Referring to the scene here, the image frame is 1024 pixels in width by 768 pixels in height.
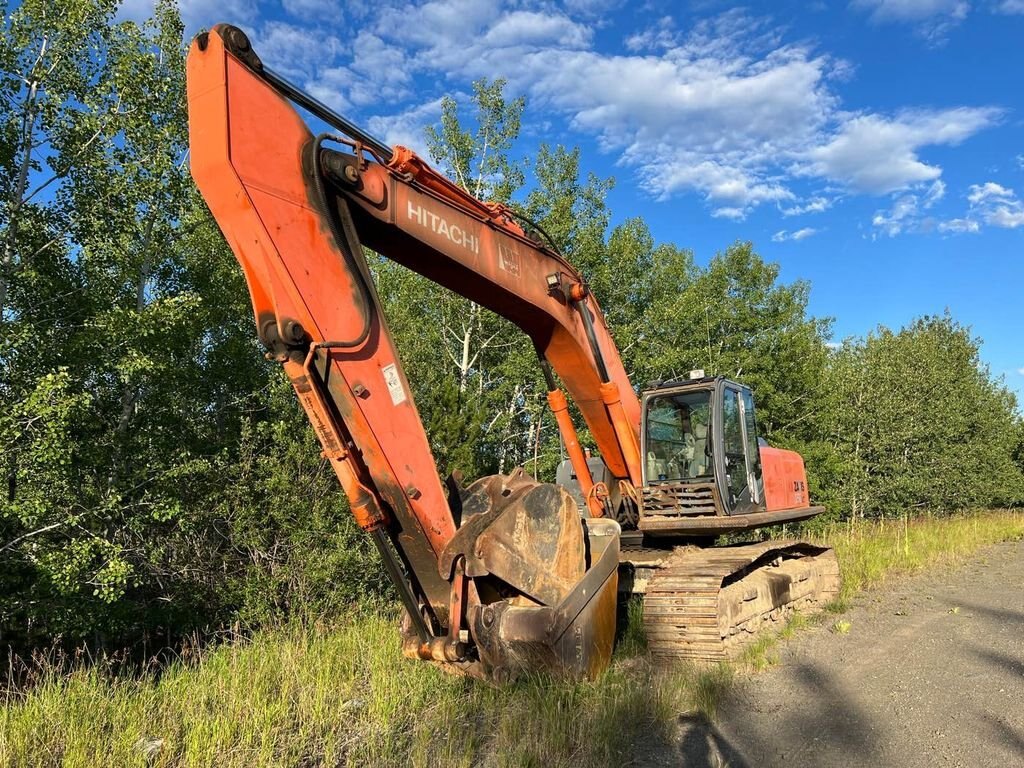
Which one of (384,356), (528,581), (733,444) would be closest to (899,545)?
(733,444)

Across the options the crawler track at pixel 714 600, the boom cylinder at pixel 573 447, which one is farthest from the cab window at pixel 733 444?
the boom cylinder at pixel 573 447

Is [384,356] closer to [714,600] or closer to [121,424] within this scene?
[714,600]

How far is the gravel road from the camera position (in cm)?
441

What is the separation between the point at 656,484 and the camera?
793 centimetres

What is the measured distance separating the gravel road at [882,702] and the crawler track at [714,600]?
0.44 m

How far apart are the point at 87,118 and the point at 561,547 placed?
8.46 m

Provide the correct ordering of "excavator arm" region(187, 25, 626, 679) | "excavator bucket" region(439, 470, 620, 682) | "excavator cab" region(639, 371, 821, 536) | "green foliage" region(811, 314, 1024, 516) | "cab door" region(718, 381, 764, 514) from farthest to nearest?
"green foliage" region(811, 314, 1024, 516), "cab door" region(718, 381, 764, 514), "excavator cab" region(639, 371, 821, 536), "excavator bucket" region(439, 470, 620, 682), "excavator arm" region(187, 25, 626, 679)

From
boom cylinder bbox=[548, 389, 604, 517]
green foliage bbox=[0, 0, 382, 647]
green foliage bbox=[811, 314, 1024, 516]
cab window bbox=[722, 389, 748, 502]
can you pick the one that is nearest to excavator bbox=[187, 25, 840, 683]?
boom cylinder bbox=[548, 389, 604, 517]

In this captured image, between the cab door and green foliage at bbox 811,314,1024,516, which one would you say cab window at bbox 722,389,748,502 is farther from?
green foliage at bbox 811,314,1024,516

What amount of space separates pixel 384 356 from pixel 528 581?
5.76 feet

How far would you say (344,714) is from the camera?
196 inches

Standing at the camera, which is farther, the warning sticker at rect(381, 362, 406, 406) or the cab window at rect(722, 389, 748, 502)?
the cab window at rect(722, 389, 748, 502)

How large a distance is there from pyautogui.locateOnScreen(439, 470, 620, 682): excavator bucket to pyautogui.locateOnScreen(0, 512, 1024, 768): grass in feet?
0.89

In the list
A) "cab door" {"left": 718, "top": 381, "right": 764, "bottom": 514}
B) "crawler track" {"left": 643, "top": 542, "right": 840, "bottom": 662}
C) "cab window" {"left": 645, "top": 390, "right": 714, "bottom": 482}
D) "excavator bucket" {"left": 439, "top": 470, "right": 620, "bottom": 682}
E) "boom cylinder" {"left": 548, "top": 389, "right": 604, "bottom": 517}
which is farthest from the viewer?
"cab window" {"left": 645, "top": 390, "right": 714, "bottom": 482}
